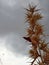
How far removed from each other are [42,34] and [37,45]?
793 millimetres

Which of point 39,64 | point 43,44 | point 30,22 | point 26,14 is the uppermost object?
point 26,14

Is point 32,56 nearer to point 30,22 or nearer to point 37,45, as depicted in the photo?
point 37,45

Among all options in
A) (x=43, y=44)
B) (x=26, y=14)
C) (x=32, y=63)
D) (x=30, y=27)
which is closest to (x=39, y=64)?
(x=32, y=63)

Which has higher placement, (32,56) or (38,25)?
(38,25)

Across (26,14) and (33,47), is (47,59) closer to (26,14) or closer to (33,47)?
(33,47)

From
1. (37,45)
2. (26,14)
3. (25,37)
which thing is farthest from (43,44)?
(26,14)

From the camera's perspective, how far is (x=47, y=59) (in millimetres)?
12078

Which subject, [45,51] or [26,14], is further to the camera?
[26,14]

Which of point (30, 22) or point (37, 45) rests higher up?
point (30, 22)

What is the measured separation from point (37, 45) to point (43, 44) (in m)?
0.37

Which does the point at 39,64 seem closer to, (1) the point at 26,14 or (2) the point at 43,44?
(2) the point at 43,44

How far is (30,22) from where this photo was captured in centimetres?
1276

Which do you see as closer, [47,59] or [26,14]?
[47,59]

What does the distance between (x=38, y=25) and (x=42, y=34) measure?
0.62 metres
